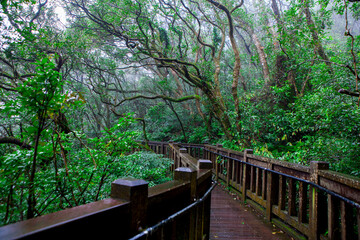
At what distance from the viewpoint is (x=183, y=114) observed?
46.5ft

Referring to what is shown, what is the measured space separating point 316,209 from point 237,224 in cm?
144

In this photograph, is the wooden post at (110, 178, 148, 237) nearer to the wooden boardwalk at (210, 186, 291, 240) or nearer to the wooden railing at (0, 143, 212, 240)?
the wooden railing at (0, 143, 212, 240)

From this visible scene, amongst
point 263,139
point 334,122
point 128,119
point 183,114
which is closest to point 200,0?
point 183,114

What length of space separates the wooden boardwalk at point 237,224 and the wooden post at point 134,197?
2.37 meters

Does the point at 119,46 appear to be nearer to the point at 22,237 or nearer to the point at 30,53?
the point at 30,53

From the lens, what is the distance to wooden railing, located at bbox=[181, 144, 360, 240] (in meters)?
2.09

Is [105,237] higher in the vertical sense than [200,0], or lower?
lower

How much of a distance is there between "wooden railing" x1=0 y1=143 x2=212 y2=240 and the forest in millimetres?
1015

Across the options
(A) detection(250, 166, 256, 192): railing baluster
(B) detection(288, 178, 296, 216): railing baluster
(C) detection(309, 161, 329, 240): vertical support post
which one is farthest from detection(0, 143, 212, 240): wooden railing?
(A) detection(250, 166, 256, 192): railing baluster

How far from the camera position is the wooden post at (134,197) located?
3.74 ft

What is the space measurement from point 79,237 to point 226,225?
3.19 m

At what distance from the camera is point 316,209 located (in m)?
2.52

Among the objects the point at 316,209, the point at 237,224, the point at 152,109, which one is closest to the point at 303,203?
the point at 316,209

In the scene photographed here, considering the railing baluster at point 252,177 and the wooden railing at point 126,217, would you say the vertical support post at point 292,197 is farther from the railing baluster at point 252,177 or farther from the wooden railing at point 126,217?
the wooden railing at point 126,217
